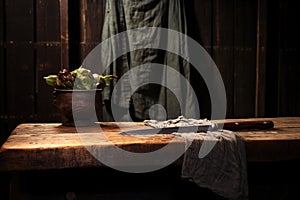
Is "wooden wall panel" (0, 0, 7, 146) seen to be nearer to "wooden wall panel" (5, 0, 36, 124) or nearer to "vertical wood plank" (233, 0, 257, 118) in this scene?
"wooden wall panel" (5, 0, 36, 124)

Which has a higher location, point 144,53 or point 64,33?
point 64,33

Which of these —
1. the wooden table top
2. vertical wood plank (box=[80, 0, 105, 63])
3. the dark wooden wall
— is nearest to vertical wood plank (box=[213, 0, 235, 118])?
the dark wooden wall

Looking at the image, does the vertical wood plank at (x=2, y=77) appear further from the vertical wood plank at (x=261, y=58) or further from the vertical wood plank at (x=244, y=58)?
the vertical wood plank at (x=261, y=58)

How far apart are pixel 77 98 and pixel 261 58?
2.48 meters

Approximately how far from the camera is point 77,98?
261cm

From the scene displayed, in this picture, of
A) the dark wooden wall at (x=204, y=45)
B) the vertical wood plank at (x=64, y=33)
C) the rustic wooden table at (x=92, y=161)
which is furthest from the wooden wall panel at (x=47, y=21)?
the rustic wooden table at (x=92, y=161)

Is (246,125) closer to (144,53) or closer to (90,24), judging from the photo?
(144,53)

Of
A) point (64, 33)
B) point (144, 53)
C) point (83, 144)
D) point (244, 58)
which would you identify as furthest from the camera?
point (244, 58)

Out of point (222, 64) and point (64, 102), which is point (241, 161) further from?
point (222, 64)

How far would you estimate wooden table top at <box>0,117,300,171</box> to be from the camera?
1935 millimetres

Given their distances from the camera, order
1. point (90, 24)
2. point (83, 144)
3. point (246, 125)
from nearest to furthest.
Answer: point (83, 144)
point (246, 125)
point (90, 24)

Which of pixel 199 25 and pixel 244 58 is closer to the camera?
pixel 199 25

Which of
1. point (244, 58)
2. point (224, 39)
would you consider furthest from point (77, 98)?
point (244, 58)

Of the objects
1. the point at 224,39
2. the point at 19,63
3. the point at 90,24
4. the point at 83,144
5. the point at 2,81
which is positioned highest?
the point at 90,24
